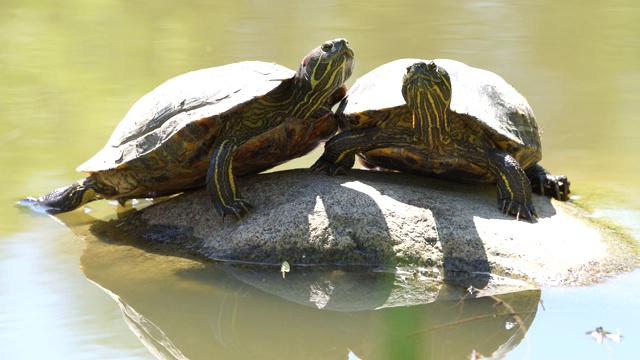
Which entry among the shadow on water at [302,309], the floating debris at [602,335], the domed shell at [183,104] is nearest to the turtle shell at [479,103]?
the domed shell at [183,104]

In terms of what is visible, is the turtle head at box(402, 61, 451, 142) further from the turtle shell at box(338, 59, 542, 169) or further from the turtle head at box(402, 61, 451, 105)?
the turtle shell at box(338, 59, 542, 169)

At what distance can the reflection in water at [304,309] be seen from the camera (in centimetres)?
377

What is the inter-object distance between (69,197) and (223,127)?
142cm

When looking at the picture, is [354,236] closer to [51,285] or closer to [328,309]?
[328,309]

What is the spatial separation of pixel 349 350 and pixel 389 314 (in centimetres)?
46

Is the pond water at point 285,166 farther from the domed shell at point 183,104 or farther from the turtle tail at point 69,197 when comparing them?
the domed shell at point 183,104

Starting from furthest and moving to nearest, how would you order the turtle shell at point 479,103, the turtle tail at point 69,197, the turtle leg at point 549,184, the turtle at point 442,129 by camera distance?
1. the turtle leg at point 549,184
2. the turtle tail at point 69,197
3. the turtle shell at point 479,103
4. the turtle at point 442,129

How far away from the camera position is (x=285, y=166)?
6684 millimetres

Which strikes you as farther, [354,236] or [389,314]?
[354,236]

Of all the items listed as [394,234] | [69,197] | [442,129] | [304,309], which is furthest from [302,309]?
[69,197]

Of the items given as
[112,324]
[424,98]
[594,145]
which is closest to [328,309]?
[112,324]

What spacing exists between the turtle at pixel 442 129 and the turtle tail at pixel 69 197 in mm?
1619

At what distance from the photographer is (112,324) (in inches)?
160

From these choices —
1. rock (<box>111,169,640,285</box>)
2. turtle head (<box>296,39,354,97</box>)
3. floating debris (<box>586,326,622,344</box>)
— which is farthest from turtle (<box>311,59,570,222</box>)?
floating debris (<box>586,326,622,344</box>)
